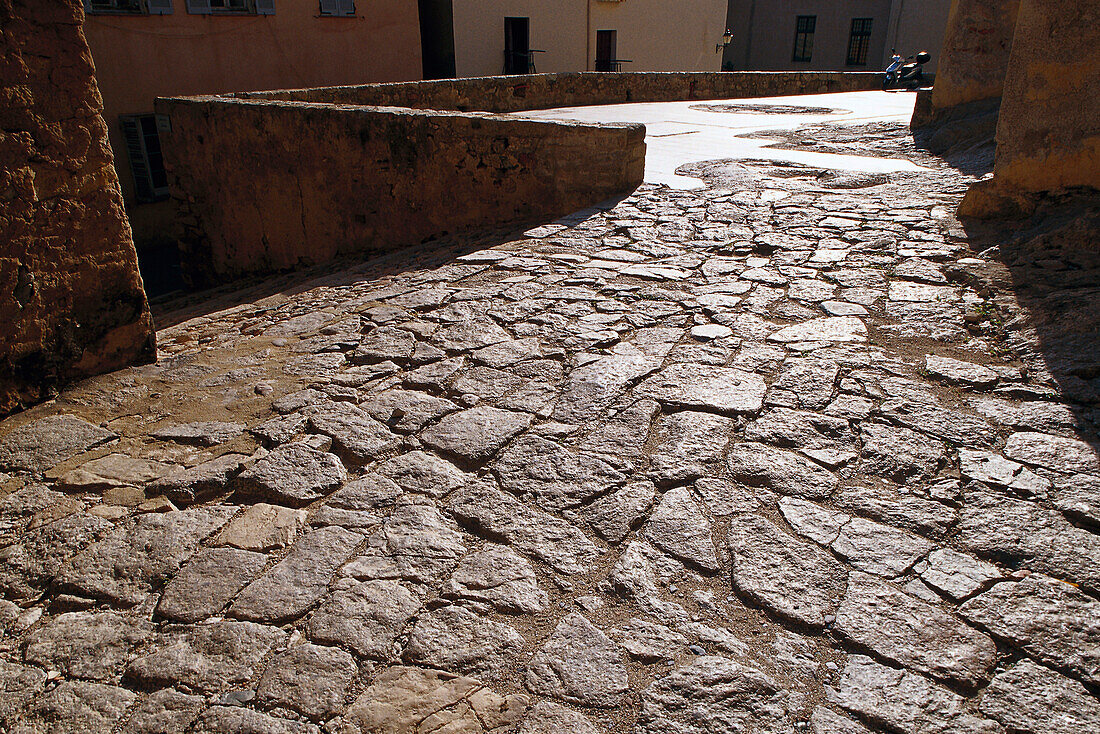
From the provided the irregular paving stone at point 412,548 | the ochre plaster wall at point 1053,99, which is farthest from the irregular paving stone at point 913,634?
the ochre plaster wall at point 1053,99

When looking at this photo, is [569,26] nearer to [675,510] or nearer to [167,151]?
[167,151]

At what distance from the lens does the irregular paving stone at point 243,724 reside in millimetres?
1752

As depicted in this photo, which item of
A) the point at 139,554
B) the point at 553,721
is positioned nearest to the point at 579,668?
the point at 553,721

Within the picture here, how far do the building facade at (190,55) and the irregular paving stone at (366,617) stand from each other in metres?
11.5

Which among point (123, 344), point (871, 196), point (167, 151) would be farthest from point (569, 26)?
point (123, 344)

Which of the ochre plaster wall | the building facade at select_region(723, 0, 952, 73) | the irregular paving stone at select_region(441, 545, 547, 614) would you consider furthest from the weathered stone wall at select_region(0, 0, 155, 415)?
the building facade at select_region(723, 0, 952, 73)

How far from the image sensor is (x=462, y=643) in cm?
201

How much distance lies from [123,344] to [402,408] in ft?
4.96

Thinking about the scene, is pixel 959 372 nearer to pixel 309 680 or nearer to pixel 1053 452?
pixel 1053 452

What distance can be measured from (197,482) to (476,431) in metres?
1.05

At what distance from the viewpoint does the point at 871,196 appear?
19.1ft

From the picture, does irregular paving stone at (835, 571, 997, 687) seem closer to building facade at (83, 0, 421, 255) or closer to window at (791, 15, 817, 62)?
building facade at (83, 0, 421, 255)

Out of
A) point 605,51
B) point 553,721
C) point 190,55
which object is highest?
point 605,51

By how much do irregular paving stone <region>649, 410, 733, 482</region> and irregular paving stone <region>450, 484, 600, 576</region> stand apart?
0.45m
